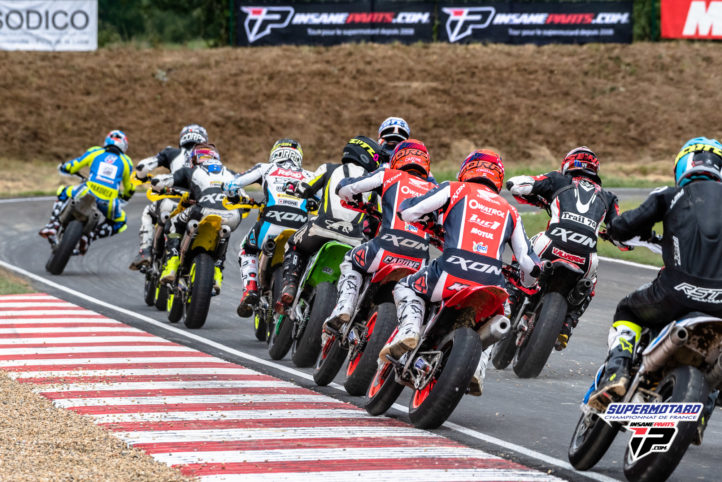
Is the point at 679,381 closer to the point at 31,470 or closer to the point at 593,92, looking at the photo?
the point at 31,470

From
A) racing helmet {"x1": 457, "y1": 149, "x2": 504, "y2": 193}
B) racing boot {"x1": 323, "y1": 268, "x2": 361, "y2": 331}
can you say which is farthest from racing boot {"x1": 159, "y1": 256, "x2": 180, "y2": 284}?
racing helmet {"x1": 457, "y1": 149, "x2": 504, "y2": 193}

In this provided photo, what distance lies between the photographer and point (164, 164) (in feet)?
45.8

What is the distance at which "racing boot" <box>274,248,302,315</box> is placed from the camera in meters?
9.95

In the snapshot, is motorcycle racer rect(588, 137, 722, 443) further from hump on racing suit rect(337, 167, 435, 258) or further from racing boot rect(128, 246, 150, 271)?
racing boot rect(128, 246, 150, 271)

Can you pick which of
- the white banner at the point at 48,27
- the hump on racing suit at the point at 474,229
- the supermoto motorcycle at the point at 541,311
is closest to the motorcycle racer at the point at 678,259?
the hump on racing suit at the point at 474,229

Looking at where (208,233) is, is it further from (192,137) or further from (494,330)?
(494,330)

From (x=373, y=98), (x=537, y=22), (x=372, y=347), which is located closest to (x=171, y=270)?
(x=372, y=347)

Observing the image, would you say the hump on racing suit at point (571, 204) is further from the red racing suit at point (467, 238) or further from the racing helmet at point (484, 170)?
the red racing suit at point (467, 238)

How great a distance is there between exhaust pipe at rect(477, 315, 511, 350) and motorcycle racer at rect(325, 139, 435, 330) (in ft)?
4.25

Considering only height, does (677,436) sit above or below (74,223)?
below

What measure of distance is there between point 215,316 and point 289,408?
18.1ft

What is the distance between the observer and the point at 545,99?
1465 inches

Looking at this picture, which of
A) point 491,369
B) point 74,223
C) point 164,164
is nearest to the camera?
point 491,369

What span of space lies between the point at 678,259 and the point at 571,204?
3.94m
